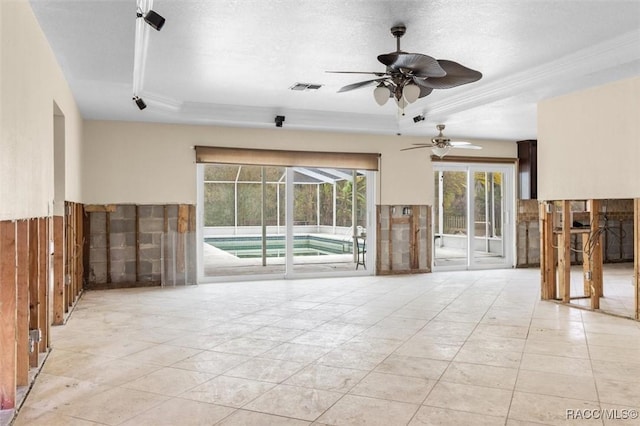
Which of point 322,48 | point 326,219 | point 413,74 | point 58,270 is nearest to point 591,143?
point 413,74

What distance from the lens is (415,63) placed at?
12.3 feet

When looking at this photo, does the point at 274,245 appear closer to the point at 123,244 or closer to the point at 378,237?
the point at 378,237

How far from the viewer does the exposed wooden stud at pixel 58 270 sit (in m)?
5.07

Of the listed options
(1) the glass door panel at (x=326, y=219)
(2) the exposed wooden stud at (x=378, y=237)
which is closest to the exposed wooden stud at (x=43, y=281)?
(1) the glass door panel at (x=326, y=219)

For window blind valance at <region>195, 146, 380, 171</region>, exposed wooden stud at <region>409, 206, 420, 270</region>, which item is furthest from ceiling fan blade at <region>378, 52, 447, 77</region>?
exposed wooden stud at <region>409, 206, 420, 270</region>

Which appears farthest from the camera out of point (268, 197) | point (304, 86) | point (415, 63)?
point (268, 197)

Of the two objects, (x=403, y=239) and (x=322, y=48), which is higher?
(x=322, y=48)

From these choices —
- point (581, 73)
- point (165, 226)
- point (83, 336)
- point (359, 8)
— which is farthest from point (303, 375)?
point (165, 226)

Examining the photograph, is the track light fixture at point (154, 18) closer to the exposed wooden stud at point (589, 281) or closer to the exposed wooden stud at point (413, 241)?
the exposed wooden stud at point (589, 281)

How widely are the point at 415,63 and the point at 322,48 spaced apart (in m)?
1.41

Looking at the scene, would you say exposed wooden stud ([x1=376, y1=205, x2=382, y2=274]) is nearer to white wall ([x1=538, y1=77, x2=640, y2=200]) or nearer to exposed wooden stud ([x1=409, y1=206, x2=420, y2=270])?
exposed wooden stud ([x1=409, y1=206, x2=420, y2=270])

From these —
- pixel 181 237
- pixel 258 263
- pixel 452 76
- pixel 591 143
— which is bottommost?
pixel 258 263

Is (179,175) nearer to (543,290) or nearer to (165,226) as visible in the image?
(165,226)

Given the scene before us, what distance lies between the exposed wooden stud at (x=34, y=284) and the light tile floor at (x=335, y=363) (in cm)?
20
